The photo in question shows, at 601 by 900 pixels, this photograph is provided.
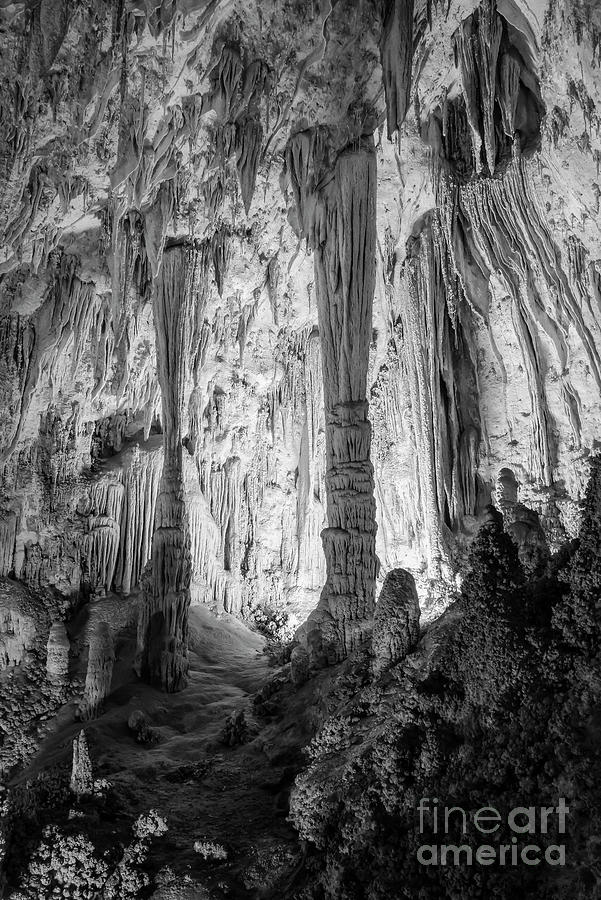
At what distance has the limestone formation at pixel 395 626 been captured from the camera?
569 centimetres

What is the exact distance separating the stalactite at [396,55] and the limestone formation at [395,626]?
16.8 feet

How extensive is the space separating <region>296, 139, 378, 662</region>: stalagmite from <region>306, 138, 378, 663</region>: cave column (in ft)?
0.03

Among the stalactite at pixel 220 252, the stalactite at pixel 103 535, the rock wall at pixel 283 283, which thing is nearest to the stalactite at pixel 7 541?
the rock wall at pixel 283 283

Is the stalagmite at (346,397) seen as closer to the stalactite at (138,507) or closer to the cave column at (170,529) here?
the cave column at (170,529)

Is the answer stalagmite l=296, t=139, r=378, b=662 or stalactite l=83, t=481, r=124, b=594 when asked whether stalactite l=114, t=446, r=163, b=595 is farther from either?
stalagmite l=296, t=139, r=378, b=662

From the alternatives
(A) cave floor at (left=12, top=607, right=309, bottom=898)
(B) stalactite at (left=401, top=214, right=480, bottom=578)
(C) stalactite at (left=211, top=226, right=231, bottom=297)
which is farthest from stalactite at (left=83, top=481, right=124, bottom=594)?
(B) stalactite at (left=401, top=214, right=480, bottom=578)

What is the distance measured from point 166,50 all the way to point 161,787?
23.3ft

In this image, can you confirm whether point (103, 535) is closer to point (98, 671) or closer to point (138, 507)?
point (138, 507)

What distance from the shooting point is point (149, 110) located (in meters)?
9.05

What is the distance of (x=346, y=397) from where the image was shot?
8625 mm

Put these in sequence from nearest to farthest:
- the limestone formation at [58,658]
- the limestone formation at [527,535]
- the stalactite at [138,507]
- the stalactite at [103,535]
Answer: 1. the limestone formation at [527,535]
2. the limestone formation at [58,658]
3. the stalactite at [103,535]
4. the stalactite at [138,507]

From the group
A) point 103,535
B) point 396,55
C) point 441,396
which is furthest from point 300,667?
point 103,535

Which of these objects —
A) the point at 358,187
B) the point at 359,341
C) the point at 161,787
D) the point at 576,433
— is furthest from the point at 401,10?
the point at 161,787

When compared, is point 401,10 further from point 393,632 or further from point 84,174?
point 393,632
